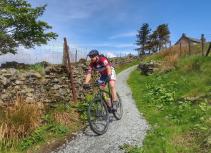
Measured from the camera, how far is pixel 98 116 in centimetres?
955

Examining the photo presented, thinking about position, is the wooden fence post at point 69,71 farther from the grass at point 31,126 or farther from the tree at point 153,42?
the tree at point 153,42

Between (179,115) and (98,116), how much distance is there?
2.95 meters

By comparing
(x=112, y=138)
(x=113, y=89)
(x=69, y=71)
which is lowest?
(x=112, y=138)

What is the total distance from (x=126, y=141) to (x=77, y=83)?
5.62 m

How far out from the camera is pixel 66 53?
13.2m

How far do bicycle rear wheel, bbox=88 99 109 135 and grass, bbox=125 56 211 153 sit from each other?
132cm

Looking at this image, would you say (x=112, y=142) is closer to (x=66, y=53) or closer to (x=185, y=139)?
(x=185, y=139)

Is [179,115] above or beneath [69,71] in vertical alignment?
beneath

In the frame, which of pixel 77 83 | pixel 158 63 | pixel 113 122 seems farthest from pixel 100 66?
pixel 158 63

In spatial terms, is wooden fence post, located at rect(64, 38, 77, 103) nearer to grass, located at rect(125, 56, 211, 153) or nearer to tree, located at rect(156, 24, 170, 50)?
grass, located at rect(125, 56, 211, 153)

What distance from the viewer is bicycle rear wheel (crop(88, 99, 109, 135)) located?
30.7 feet

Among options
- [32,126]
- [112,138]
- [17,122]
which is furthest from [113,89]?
[17,122]

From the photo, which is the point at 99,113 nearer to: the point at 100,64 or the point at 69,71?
the point at 100,64

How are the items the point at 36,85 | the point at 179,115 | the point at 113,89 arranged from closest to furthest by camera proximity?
1. the point at 113,89
2. the point at 179,115
3. the point at 36,85
